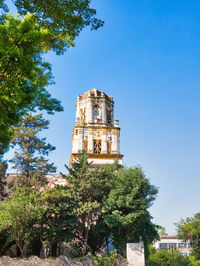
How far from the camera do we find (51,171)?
2573 centimetres

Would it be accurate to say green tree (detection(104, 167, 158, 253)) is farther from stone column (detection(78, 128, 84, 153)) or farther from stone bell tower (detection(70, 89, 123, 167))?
stone column (detection(78, 128, 84, 153))

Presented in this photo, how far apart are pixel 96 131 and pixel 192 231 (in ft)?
58.3

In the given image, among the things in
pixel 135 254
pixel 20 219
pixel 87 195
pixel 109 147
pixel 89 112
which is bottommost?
pixel 135 254

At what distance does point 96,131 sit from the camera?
31.2 metres

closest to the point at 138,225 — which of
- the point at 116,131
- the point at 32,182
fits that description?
the point at 32,182

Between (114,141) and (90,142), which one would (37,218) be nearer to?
(90,142)

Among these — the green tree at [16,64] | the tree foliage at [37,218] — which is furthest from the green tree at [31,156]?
the green tree at [16,64]

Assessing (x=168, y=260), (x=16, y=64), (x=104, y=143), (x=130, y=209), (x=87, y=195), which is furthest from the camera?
(x=168, y=260)

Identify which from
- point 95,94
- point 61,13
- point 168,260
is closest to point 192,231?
point 168,260

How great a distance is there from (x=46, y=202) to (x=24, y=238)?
2695mm

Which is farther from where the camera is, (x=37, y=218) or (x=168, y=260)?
(x=168, y=260)

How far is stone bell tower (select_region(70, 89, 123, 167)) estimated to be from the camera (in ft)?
96.9

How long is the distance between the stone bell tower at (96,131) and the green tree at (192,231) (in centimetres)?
1438

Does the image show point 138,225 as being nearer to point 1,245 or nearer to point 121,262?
point 121,262
